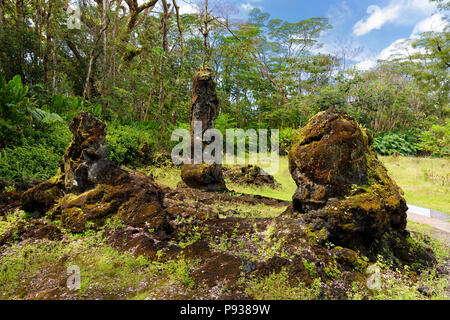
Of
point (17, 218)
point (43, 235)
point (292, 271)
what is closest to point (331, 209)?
point (292, 271)

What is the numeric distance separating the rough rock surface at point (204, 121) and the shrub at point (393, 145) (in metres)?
11.7

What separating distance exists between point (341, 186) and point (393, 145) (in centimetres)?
1394

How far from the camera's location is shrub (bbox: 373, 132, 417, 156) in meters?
13.9

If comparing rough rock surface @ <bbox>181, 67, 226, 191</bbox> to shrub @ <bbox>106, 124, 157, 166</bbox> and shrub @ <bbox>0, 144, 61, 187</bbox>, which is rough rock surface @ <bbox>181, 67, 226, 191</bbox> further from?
shrub @ <bbox>0, 144, 61, 187</bbox>

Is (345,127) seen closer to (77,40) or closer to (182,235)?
(182,235)

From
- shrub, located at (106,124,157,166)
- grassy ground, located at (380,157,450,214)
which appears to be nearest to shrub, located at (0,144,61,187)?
shrub, located at (106,124,157,166)

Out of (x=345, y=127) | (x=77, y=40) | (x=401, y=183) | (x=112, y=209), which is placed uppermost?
(x=77, y=40)

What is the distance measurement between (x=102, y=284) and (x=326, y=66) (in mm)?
20232

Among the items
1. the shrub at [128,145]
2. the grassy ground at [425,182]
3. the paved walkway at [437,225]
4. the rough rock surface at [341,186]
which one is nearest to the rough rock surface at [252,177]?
the shrub at [128,145]

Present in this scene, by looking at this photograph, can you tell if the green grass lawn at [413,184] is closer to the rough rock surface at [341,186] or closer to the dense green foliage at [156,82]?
the dense green foliage at [156,82]

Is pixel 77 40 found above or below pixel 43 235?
above

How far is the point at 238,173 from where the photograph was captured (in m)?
8.19

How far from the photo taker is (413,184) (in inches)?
313

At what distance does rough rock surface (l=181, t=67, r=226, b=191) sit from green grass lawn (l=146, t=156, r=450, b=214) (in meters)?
→ 0.78
